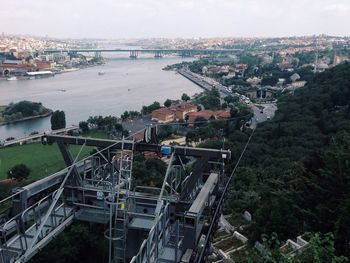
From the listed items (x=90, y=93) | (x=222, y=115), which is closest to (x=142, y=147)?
(x=222, y=115)

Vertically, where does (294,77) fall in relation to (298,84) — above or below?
above

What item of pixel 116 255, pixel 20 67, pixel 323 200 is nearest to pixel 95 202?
pixel 116 255

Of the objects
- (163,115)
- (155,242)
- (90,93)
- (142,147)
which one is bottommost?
(90,93)

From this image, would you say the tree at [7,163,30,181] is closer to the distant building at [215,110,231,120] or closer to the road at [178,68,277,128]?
the road at [178,68,277,128]

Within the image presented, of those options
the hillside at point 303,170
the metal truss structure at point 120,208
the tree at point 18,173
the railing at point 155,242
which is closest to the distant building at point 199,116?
the hillside at point 303,170

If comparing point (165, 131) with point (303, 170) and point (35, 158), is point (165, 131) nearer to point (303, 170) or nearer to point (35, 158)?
point (35, 158)
